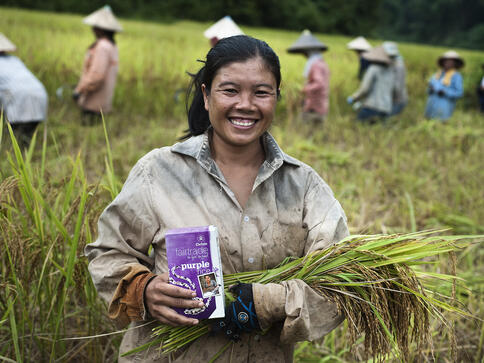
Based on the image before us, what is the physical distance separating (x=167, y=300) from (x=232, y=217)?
0.33 metres

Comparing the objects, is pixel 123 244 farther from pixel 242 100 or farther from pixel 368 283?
pixel 368 283

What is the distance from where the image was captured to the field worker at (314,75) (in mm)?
6465

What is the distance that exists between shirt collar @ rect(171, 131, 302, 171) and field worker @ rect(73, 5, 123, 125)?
14.4 ft

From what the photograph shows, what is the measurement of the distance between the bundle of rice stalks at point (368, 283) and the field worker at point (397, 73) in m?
6.35

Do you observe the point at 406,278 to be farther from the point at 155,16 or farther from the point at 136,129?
the point at 155,16

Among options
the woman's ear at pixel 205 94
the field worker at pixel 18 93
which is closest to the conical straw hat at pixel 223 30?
the field worker at pixel 18 93

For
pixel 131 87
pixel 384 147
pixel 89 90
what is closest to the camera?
pixel 89 90

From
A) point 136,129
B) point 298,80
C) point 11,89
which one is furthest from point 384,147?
point 11,89

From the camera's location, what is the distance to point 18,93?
181 inches

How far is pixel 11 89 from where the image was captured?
15.0ft

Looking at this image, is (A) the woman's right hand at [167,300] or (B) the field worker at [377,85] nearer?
(A) the woman's right hand at [167,300]

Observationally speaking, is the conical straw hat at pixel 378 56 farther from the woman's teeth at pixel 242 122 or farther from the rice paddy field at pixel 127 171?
the woman's teeth at pixel 242 122

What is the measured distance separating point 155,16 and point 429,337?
2554cm

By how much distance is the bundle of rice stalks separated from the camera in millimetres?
1374
